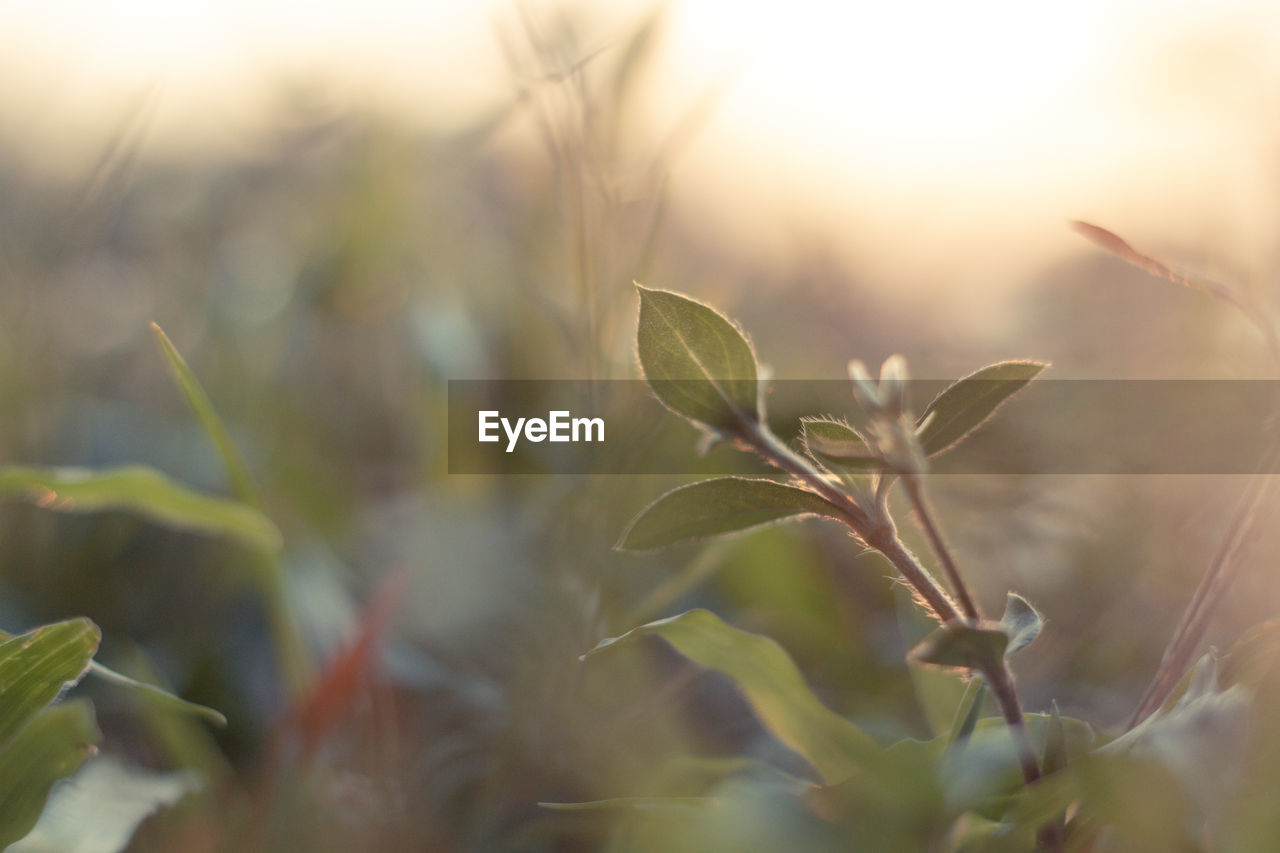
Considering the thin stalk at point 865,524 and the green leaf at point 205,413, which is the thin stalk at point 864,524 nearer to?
the thin stalk at point 865,524

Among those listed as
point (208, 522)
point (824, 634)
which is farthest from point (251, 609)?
point (824, 634)

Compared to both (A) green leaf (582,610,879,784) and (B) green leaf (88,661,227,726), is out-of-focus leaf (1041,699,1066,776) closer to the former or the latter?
(A) green leaf (582,610,879,784)

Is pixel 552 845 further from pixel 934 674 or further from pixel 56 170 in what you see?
pixel 56 170

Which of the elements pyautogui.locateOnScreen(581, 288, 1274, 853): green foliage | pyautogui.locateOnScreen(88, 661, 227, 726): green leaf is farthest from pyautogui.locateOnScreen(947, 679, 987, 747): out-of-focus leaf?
pyautogui.locateOnScreen(88, 661, 227, 726): green leaf

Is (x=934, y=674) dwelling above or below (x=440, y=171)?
below

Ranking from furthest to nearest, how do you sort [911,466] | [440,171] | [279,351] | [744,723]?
[440,171] → [279,351] → [744,723] → [911,466]

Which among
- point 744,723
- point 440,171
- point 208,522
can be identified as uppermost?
point 440,171
